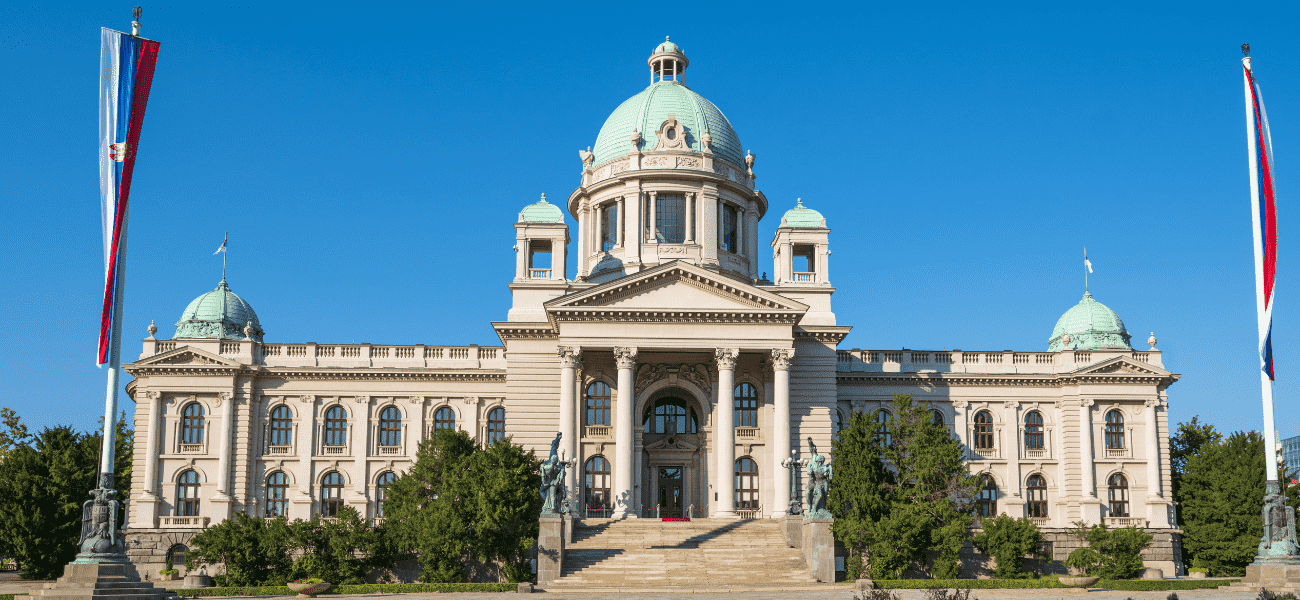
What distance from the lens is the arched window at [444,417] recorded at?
62.6 meters

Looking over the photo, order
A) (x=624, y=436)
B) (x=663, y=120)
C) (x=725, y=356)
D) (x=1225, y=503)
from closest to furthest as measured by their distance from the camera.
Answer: (x=624, y=436)
(x=725, y=356)
(x=1225, y=503)
(x=663, y=120)

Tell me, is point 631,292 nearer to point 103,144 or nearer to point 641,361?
point 641,361

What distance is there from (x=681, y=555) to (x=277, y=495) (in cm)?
2601

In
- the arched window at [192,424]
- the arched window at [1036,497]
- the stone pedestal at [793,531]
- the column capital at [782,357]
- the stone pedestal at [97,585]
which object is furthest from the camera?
the arched window at [1036,497]

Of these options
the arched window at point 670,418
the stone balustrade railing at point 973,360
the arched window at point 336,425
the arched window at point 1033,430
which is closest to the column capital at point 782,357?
the arched window at point 670,418

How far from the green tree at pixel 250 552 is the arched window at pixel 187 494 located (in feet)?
49.6

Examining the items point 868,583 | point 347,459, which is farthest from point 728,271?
point 868,583

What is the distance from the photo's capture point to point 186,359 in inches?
2393

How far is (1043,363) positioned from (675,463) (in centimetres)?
2111

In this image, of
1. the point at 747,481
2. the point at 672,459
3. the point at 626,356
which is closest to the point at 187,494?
the point at 626,356

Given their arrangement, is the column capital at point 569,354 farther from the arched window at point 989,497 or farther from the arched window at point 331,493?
the arched window at point 989,497

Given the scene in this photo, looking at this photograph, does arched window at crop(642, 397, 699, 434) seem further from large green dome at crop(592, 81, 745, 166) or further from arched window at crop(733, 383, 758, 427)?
large green dome at crop(592, 81, 745, 166)

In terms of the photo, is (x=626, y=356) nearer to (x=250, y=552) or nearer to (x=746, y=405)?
(x=746, y=405)

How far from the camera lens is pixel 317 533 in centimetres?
4609
